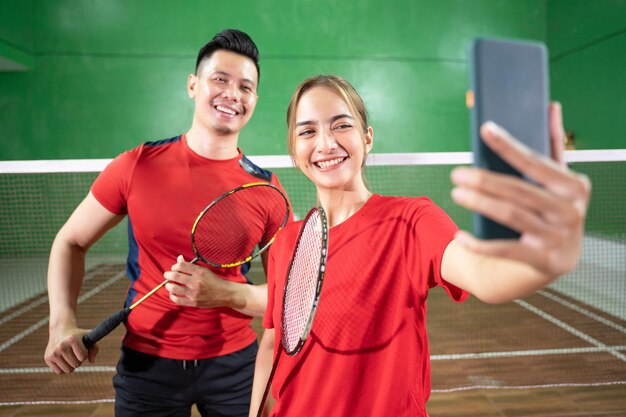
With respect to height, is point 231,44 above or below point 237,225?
above

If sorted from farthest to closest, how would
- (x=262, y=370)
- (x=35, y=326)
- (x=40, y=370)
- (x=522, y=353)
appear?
(x=35, y=326) → (x=522, y=353) → (x=40, y=370) → (x=262, y=370)

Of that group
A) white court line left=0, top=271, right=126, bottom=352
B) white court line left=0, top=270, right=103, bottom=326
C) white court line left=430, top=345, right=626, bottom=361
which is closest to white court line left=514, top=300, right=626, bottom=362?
white court line left=430, top=345, right=626, bottom=361

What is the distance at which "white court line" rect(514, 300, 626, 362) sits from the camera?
4.65 metres

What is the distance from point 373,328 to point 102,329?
103 cm

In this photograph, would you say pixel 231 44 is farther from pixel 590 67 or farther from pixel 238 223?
pixel 590 67

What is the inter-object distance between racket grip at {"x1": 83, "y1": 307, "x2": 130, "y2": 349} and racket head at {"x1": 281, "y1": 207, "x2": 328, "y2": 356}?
2.31ft

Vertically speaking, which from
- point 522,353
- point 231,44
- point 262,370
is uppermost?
point 231,44

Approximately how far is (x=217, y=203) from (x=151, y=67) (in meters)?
8.54

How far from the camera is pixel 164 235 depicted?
1.92 meters

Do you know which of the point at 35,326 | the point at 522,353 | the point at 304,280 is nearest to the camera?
the point at 304,280

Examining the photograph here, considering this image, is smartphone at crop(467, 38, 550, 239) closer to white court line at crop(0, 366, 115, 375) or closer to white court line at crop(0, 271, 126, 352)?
white court line at crop(0, 366, 115, 375)

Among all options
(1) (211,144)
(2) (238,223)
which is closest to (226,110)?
(1) (211,144)

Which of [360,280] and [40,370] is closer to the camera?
[360,280]

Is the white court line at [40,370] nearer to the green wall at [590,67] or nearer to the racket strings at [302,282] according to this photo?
the racket strings at [302,282]
